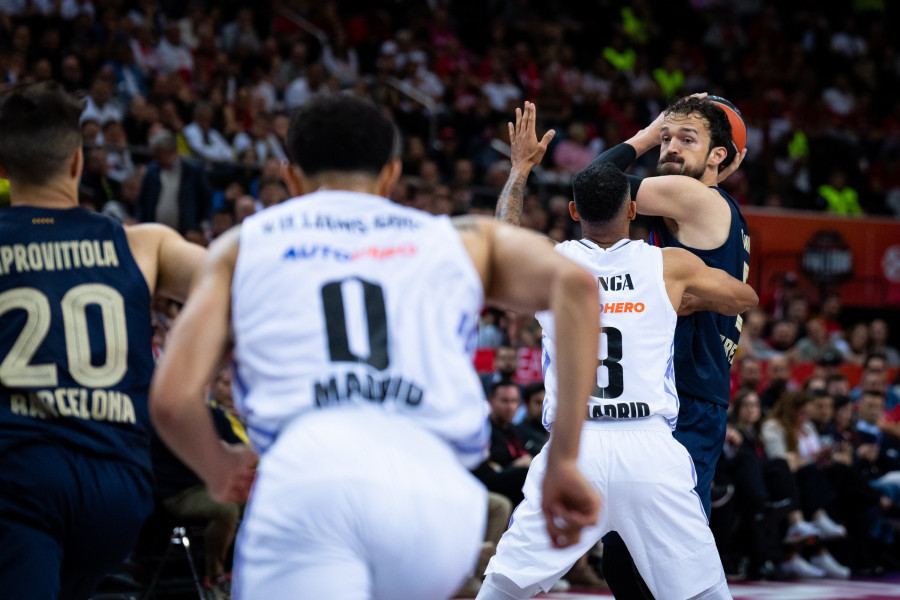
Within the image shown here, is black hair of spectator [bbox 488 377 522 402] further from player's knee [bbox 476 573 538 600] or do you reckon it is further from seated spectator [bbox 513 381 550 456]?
player's knee [bbox 476 573 538 600]

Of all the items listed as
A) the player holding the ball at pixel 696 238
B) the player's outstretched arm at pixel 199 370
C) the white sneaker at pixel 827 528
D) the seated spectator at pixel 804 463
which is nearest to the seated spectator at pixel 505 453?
the seated spectator at pixel 804 463

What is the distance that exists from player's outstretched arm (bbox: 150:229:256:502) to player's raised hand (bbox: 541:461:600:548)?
29.0 inches

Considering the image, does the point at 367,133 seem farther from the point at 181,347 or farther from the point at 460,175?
the point at 460,175

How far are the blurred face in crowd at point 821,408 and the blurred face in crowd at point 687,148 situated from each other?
656 cm

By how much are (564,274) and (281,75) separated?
1347 centimetres

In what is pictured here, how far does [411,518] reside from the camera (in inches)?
89.8

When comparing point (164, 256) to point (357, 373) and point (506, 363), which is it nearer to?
point (357, 373)

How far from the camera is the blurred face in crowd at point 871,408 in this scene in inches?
458

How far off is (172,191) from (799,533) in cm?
707

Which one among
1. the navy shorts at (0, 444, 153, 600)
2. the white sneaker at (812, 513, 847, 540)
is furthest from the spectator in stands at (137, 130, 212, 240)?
the navy shorts at (0, 444, 153, 600)

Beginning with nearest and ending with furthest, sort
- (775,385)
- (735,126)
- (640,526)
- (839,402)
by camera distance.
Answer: (640,526), (735,126), (839,402), (775,385)

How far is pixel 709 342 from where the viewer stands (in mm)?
5098

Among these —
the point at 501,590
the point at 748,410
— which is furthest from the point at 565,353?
the point at 748,410

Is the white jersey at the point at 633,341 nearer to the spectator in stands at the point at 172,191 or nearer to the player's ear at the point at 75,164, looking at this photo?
the player's ear at the point at 75,164
